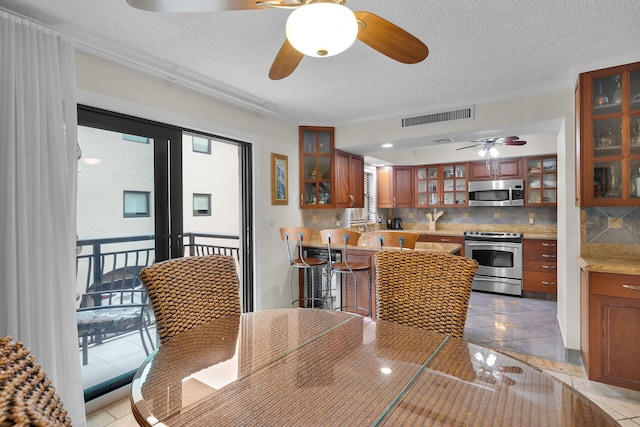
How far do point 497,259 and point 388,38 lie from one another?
4.70 m

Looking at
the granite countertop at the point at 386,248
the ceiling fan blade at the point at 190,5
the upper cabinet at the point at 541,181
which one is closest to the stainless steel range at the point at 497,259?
the upper cabinet at the point at 541,181

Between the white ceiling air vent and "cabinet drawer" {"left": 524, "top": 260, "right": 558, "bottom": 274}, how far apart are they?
2786 millimetres

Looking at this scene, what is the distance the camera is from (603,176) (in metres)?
2.46

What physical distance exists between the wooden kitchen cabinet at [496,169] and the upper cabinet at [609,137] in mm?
3020

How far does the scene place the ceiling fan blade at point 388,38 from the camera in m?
1.34

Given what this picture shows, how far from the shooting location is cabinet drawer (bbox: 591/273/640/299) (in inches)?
83.7

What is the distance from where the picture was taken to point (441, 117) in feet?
11.3

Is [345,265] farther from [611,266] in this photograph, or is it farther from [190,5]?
[190,5]

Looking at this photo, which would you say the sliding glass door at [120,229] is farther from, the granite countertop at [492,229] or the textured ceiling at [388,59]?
the granite countertop at [492,229]

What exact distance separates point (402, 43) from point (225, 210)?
3.83m

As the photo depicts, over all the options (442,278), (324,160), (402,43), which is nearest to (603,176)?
(442,278)

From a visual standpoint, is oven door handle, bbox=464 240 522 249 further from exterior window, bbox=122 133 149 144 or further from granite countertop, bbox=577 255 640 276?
exterior window, bbox=122 133 149 144

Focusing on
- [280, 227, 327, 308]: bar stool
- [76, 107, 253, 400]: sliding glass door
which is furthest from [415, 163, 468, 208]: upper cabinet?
[76, 107, 253, 400]: sliding glass door

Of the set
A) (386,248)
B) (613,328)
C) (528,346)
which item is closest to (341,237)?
(386,248)
